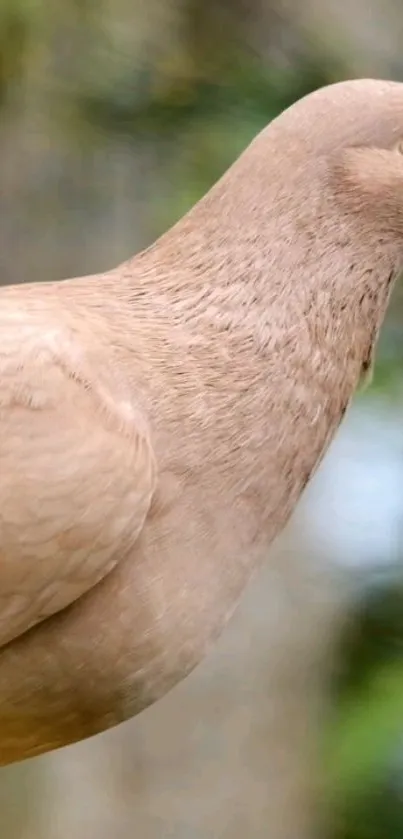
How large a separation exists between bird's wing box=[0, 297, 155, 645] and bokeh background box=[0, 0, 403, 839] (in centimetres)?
64

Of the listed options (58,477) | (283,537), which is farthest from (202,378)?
(283,537)

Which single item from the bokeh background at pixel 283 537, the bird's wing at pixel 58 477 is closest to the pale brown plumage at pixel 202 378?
the bird's wing at pixel 58 477

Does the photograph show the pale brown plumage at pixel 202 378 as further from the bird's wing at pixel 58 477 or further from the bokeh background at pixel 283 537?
the bokeh background at pixel 283 537

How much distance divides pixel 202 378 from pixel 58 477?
10cm

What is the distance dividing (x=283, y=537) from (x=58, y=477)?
975 mm

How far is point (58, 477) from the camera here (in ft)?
1.46

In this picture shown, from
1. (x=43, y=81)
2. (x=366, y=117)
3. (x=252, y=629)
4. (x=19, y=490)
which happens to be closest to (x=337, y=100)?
(x=366, y=117)

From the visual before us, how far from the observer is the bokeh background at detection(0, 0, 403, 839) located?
1.10 meters

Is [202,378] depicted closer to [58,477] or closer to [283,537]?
[58,477]

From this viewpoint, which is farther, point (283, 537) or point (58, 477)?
point (283, 537)

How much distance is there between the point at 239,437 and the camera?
0.51 metres

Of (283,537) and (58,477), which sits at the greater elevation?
(58,477)

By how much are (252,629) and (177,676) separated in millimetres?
915

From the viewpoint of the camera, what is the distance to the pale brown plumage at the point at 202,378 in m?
0.48
